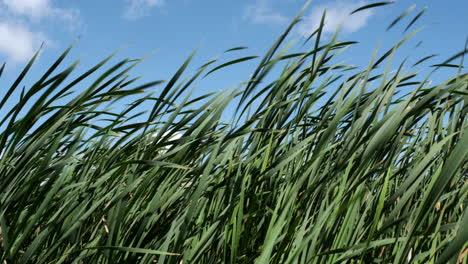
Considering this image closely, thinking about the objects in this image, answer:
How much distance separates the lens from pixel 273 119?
1163 mm

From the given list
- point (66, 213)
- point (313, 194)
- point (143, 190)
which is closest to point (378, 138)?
point (313, 194)

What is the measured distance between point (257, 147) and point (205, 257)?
9.7 inches

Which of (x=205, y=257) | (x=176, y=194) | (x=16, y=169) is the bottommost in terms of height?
(x=205, y=257)

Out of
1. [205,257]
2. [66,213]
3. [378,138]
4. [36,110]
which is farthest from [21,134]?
[378,138]

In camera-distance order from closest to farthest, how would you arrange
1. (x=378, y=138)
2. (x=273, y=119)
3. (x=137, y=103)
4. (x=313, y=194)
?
(x=378, y=138), (x=313, y=194), (x=273, y=119), (x=137, y=103)

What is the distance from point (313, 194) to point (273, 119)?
0.28m

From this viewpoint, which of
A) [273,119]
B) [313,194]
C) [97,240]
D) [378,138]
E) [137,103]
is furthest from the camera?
[137,103]

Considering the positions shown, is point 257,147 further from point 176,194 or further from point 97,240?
point 97,240

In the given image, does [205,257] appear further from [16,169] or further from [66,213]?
[16,169]

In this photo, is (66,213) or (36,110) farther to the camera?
(36,110)

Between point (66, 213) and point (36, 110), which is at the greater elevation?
point (36, 110)

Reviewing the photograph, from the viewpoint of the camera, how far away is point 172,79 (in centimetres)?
108

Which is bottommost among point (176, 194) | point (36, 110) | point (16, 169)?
point (176, 194)

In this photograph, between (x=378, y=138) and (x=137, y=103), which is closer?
(x=378, y=138)
